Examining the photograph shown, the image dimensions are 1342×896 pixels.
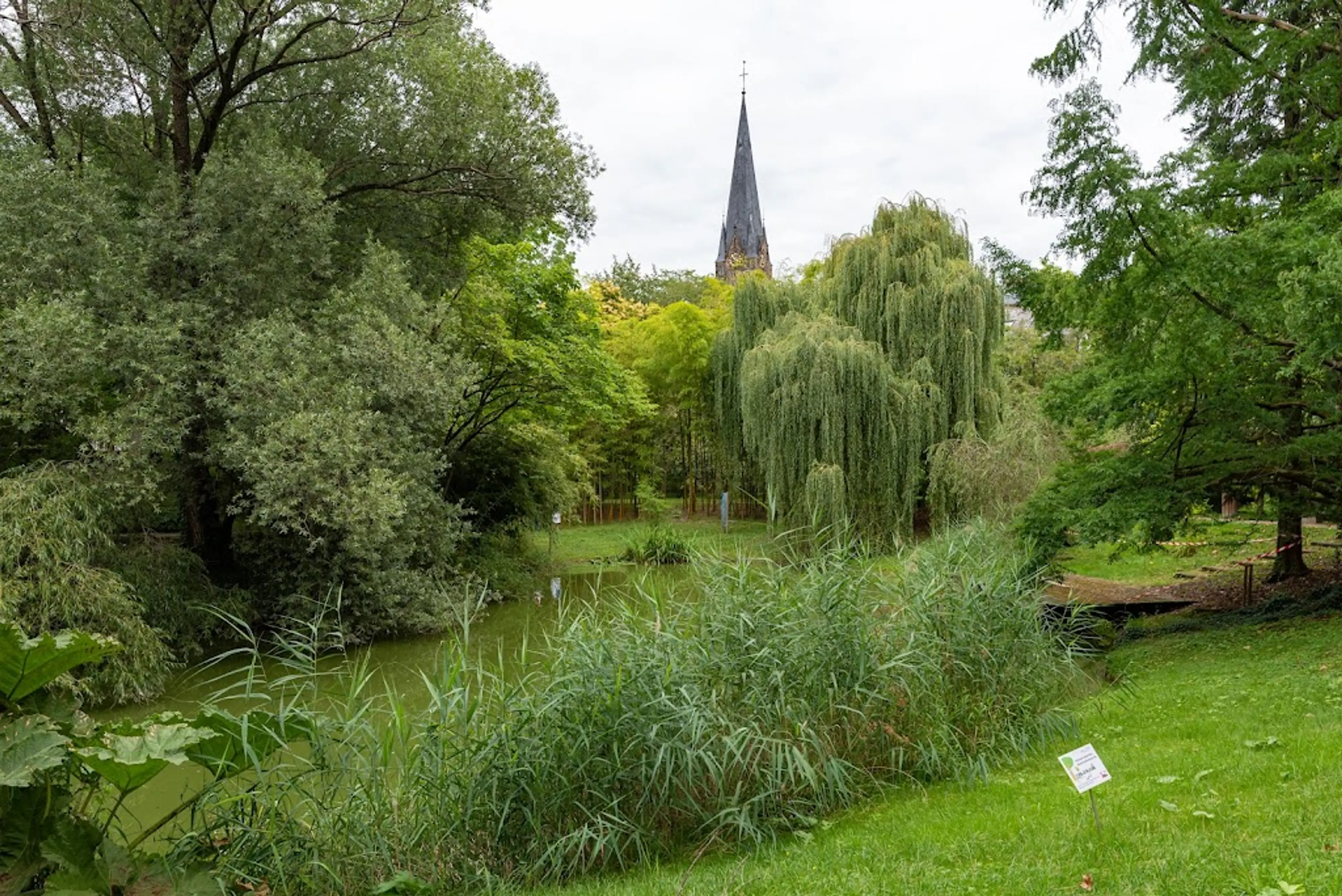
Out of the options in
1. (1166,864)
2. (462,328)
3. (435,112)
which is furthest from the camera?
(462,328)

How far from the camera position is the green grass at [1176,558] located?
13.0m

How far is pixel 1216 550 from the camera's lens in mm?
14102

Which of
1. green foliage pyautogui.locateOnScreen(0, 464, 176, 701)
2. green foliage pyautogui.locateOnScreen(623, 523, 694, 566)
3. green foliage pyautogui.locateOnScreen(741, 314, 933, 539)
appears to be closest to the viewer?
green foliage pyautogui.locateOnScreen(0, 464, 176, 701)

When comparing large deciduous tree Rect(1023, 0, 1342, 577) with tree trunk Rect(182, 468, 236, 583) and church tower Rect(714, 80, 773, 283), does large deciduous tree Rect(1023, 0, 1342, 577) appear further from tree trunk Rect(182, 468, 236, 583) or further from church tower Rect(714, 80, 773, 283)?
church tower Rect(714, 80, 773, 283)

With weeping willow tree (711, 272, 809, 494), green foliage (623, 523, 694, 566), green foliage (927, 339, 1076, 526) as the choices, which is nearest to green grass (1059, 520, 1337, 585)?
green foliage (927, 339, 1076, 526)

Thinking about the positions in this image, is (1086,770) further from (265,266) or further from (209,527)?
(209,527)

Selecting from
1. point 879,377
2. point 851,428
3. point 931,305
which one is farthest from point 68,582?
point 931,305

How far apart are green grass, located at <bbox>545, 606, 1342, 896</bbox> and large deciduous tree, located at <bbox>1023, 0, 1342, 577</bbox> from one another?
259 cm

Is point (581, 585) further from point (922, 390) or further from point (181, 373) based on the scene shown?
point (181, 373)

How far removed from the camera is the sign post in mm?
3062

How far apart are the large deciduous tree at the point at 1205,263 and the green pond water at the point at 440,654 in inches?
160

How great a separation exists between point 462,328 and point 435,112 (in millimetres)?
3295

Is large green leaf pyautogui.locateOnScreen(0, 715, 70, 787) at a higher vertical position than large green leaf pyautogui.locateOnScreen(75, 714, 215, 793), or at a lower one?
higher

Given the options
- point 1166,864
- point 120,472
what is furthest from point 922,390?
point 1166,864
